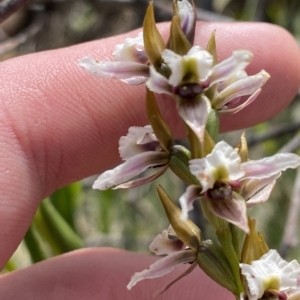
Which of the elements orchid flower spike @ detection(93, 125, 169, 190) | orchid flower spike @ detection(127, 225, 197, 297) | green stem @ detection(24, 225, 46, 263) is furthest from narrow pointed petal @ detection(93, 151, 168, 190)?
green stem @ detection(24, 225, 46, 263)

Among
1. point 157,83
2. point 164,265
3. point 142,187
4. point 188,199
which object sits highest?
point 157,83

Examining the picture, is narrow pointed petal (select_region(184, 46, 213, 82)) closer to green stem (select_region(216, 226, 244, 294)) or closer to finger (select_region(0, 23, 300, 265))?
green stem (select_region(216, 226, 244, 294))

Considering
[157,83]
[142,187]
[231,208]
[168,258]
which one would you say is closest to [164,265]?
[168,258]

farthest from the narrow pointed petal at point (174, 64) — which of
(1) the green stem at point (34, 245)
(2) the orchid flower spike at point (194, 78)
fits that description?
(1) the green stem at point (34, 245)

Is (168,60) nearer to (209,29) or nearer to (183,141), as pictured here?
(209,29)

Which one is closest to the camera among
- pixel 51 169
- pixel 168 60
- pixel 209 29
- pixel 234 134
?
pixel 168 60

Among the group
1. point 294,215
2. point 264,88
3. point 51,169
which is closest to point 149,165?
point 51,169

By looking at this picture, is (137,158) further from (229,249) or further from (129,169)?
(229,249)
